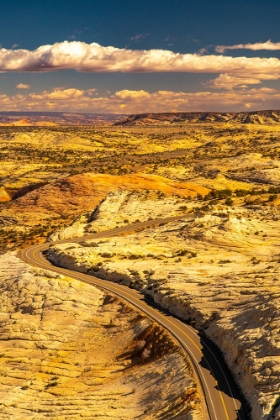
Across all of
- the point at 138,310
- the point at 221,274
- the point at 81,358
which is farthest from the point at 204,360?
the point at 221,274

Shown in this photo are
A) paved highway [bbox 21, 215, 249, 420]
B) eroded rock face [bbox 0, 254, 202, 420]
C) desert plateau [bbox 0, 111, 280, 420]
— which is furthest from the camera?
desert plateau [bbox 0, 111, 280, 420]

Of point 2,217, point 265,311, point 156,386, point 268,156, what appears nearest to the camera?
point 156,386

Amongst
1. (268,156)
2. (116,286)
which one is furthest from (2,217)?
(268,156)

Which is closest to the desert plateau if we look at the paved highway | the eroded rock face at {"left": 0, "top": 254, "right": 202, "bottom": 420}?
the eroded rock face at {"left": 0, "top": 254, "right": 202, "bottom": 420}

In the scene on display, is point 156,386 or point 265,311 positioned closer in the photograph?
point 156,386

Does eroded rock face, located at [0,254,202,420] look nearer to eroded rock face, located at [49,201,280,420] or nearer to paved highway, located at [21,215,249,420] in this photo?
paved highway, located at [21,215,249,420]

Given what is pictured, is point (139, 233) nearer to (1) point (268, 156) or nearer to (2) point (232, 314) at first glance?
(2) point (232, 314)
